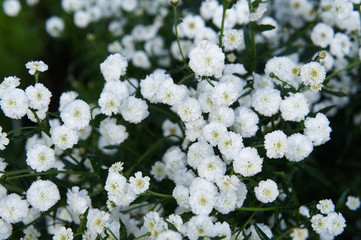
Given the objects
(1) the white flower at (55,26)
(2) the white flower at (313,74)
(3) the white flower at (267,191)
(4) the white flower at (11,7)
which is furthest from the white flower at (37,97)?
(4) the white flower at (11,7)

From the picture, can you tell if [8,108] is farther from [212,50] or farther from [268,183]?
[268,183]

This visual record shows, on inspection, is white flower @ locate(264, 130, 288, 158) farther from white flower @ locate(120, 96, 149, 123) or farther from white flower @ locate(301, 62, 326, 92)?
white flower @ locate(120, 96, 149, 123)

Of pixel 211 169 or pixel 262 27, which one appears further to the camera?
pixel 262 27

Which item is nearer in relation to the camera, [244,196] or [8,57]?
[244,196]

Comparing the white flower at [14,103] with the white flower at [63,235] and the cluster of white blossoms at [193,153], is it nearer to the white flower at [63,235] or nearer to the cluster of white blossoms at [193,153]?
the cluster of white blossoms at [193,153]

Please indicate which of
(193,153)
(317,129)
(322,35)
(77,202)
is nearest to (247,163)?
(193,153)

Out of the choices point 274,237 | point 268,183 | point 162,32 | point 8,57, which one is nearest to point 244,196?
point 268,183

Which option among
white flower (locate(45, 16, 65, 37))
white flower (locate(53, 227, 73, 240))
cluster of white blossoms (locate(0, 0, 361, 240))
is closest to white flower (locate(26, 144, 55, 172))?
cluster of white blossoms (locate(0, 0, 361, 240))

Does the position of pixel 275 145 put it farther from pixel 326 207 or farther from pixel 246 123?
pixel 326 207
